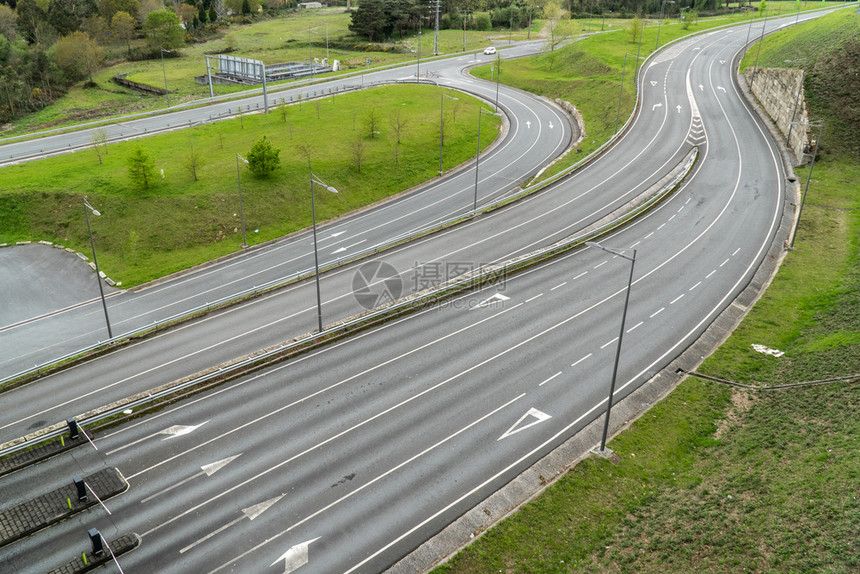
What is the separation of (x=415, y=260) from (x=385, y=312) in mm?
10451

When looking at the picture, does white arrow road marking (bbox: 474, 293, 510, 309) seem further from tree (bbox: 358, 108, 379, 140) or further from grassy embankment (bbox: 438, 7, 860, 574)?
tree (bbox: 358, 108, 379, 140)

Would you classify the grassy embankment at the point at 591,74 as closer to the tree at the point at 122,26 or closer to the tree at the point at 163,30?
the tree at the point at 163,30

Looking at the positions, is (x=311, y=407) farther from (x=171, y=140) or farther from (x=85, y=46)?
(x=85, y=46)

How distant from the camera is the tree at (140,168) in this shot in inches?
2501

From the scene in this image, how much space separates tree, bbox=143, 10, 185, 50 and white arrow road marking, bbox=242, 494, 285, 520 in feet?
471

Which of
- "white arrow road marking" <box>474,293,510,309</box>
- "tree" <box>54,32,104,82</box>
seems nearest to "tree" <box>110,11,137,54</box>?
"tree" <box>54,32,104,82</box>

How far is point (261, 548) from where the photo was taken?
83.3 ft

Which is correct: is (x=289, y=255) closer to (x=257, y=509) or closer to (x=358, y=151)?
(x=358, y=151)

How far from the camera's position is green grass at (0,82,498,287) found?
60.1 meters

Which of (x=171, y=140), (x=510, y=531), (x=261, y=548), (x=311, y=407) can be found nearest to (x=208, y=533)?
(x=261, y=548)

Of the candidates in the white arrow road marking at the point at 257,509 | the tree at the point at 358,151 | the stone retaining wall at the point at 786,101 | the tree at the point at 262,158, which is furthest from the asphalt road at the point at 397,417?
the tree at the point at 262,158

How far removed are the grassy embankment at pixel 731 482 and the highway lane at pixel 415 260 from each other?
2171 cm

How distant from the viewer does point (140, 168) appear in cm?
6406

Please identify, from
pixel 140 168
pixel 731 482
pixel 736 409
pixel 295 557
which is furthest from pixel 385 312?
pixel 140 168
